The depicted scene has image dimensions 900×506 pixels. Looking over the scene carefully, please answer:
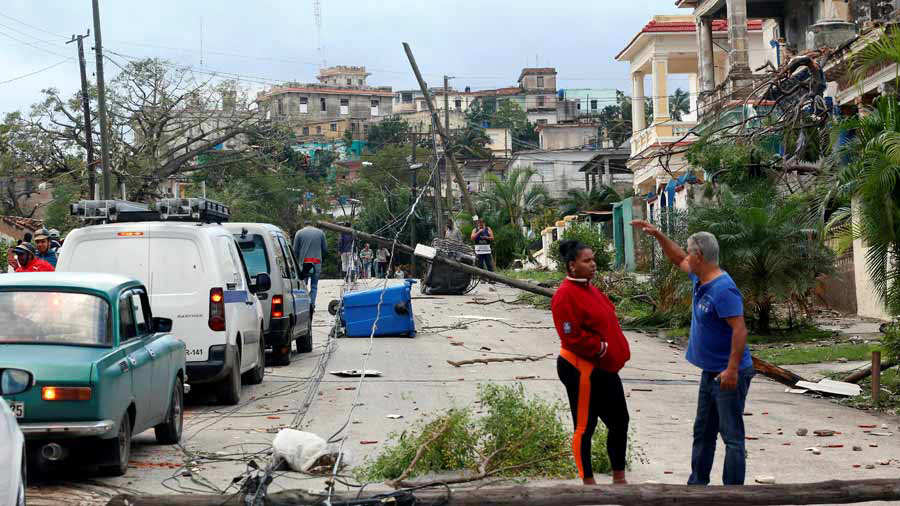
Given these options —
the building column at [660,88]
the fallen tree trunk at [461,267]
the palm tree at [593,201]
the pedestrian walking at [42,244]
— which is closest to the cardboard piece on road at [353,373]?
the pedestrian walking at [42,244]

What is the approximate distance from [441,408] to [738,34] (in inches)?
1009

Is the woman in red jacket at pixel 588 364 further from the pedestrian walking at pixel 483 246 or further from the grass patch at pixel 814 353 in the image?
the pedestrian walking at pixel 483 246

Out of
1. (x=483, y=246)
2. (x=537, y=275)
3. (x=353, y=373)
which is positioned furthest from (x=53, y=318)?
(x=537, y=275)

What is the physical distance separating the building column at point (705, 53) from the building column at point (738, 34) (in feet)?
10.8

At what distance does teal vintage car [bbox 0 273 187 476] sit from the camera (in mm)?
8141

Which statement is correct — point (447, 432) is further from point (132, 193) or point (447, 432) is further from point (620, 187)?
point (620, 187)

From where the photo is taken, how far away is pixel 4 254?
34781 mm

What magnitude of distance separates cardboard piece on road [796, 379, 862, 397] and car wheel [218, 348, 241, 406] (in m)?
6.62

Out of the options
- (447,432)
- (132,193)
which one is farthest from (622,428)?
(132,193)

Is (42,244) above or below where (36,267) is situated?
above

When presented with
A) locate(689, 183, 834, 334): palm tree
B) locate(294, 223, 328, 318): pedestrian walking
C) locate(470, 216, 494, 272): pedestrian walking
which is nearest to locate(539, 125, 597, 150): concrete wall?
locate(470, 216, 494, 272): pedestrian walking

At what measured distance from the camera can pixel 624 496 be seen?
6.75 m

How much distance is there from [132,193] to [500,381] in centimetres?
3813

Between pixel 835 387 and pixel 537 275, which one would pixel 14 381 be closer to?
pixel 835 387
